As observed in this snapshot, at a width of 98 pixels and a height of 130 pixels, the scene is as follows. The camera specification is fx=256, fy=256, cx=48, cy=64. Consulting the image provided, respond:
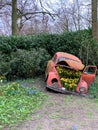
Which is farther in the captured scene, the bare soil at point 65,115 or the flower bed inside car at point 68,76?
the flower bed inside car at point 68,76

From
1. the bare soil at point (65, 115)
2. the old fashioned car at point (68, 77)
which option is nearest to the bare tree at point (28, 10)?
the old fashioned car at point (68, 77)

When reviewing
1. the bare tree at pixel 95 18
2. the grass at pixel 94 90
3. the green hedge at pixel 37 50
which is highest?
the bare tree at pixel 95 18

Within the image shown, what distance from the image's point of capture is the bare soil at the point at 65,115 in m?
4.88

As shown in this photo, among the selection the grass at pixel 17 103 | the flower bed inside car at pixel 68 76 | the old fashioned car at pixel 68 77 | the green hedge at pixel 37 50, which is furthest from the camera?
the green hedge at pixel 37 50

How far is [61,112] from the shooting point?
594 cm

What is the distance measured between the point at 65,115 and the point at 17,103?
4.55 ft

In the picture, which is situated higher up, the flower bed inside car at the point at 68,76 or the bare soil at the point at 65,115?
the flower bed inside car at the point at 68,76

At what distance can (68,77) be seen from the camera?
880 cm

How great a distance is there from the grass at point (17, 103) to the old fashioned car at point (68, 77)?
26.9 inches

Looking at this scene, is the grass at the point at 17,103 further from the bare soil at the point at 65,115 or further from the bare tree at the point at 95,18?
the bare tree at the point at 95,18

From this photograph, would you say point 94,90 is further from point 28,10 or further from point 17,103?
point 28,10

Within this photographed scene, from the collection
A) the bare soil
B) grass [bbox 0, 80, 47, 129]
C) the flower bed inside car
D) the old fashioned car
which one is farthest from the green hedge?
the bare soil

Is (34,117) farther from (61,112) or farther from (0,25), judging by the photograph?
(0,25)

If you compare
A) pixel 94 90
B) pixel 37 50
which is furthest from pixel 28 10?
pixel 94 90
